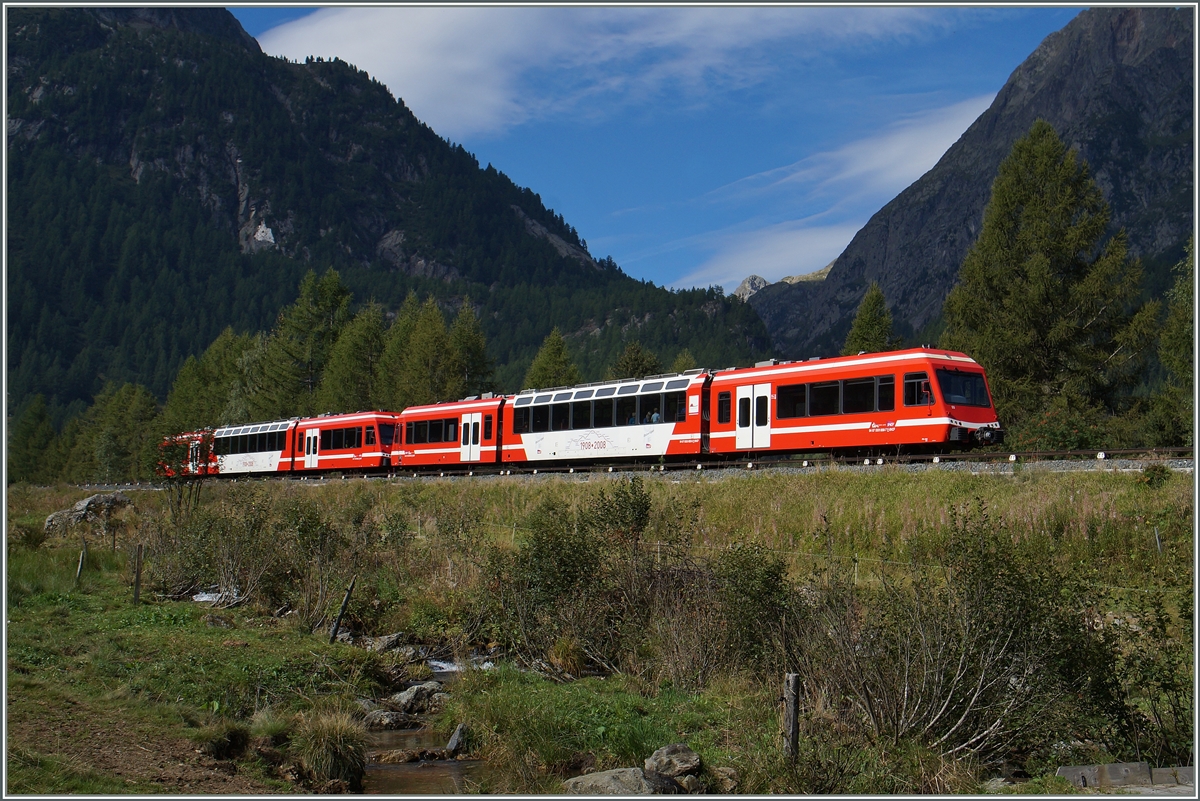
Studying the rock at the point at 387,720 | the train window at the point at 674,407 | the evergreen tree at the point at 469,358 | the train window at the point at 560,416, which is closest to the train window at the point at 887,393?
the train window at the point at 674,407

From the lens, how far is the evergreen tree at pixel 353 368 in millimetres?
69750

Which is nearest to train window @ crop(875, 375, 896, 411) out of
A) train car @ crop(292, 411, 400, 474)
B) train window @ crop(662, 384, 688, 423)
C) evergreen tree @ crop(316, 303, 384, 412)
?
train window @ crop(662, 384, 688, 423)

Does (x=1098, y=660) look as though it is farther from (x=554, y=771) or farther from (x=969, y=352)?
(x=969, y=352)

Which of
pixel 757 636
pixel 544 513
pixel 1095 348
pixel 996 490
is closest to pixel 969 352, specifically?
pixel 1095 348

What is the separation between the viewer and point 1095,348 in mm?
39875

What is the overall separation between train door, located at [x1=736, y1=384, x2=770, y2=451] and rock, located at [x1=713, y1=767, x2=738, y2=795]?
17.1m

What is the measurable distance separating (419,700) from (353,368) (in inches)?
2229

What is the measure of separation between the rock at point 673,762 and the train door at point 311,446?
4070 centimetres

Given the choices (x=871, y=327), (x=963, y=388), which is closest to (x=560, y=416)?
(x=963, y=388)

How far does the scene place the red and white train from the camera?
25.4 metres

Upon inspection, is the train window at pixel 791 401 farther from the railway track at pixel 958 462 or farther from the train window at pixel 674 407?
the train window at pixel 674 407

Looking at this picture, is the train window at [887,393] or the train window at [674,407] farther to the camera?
the train window at [674,407]

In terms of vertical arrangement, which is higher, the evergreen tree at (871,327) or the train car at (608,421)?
the evergreen tree at (871,327)

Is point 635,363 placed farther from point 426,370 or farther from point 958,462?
point 958,462
